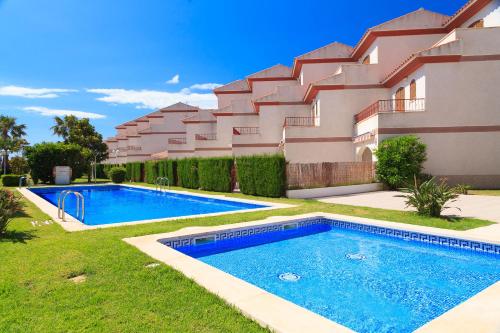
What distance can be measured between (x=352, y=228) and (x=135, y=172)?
1165 inches

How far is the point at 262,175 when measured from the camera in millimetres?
16625

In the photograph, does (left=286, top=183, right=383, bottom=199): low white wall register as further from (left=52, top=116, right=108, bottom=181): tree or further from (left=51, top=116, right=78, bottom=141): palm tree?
(left=51, top=116, right=78, bottom=141): palm tree

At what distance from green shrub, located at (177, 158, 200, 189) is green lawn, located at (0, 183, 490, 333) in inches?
638

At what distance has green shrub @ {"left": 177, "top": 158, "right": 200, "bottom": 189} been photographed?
22928 millimetres

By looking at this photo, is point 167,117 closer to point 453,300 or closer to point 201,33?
point 201,33

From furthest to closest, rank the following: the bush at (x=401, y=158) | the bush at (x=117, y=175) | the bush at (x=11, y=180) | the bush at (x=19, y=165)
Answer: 1. the bush at (x=19, y=165)
2. the bush at (x=117, y=175)
3. the bush at (x=11, y=180)
4. the bush at (x=401, y=158)

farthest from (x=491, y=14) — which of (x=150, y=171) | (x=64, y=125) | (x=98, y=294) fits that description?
(x=64, y=125)

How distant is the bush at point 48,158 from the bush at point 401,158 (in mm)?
28483

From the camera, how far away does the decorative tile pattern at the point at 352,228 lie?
6780mm

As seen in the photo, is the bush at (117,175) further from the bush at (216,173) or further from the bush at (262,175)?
the bush at (262,175)

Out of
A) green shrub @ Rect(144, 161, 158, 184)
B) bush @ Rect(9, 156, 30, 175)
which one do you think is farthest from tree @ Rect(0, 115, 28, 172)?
green shrub @ Rect(144, 161, 158, 184)

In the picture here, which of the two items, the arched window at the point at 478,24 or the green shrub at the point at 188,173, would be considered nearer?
the arched window at the point at 478,24

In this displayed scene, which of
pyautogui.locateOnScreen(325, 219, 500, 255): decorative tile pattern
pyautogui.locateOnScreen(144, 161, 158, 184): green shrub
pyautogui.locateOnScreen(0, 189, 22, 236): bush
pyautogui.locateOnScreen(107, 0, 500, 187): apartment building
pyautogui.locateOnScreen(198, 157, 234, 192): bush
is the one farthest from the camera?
pyautogui.locateOnScreen(144, 161, 158, 184): green shrub

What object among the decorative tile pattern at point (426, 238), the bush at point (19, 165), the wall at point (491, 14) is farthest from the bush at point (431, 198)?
the bush at point (19, 165)
